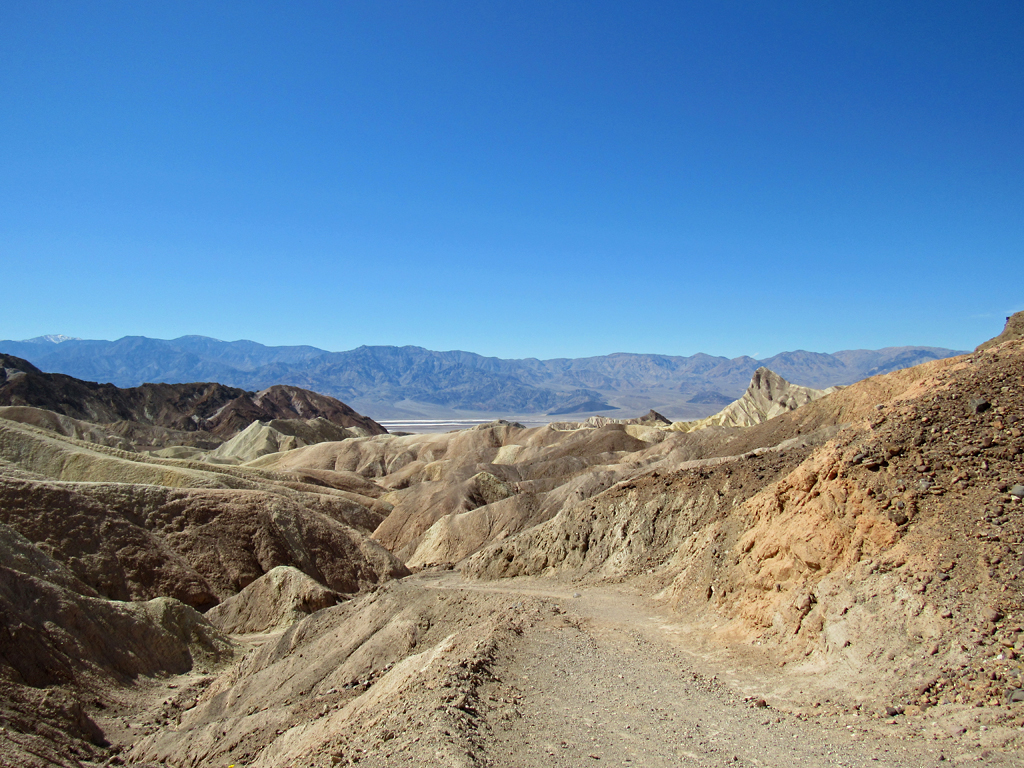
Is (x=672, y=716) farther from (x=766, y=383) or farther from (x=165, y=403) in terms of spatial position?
(x=165, y=403)

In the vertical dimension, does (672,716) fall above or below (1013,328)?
below

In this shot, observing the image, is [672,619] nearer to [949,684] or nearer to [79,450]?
[949,684]

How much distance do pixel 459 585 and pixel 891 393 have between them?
26866 mm

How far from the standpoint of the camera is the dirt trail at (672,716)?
30.5ft

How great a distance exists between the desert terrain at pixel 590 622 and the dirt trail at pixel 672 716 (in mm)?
57

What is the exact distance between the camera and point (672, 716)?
11109mm

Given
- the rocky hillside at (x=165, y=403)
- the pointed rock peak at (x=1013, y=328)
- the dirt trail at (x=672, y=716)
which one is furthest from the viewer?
the rocky hillside at (x=165, y=403)

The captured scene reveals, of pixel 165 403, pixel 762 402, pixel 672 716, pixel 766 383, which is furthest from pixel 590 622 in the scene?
pixel 165 403

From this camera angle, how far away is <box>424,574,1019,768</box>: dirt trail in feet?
30.5

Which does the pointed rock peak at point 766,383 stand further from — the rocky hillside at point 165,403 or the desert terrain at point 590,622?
the rocky hillside at point 165,403

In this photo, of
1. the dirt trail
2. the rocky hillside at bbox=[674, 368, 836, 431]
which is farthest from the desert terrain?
the rocky hillside at bbox=[674, 368, 836, 431]

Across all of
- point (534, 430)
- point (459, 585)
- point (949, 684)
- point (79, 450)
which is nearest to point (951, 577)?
point (949, 684)

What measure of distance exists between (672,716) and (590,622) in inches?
268

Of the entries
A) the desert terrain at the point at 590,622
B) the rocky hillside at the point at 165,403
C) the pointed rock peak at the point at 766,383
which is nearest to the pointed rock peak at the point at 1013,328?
the desert terrain at the point at 590,622
